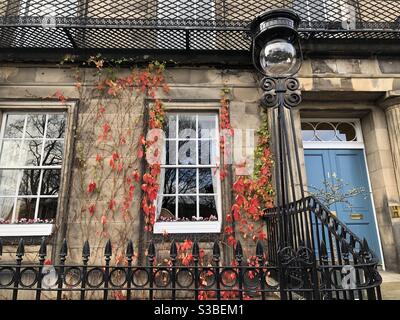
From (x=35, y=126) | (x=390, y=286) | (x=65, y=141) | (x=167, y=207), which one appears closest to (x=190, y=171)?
(x=167, y=207)

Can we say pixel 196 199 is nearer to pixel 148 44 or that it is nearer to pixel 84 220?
pixel 84 220

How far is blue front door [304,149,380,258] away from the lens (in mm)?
5440

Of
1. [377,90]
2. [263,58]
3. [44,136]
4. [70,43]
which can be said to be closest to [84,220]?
[44,136]

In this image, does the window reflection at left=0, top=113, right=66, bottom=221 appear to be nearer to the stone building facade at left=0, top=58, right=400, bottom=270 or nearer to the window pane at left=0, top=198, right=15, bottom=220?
the window pane at left=0, top=198, right=15, bottom=220

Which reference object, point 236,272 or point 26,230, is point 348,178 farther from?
point 26,230

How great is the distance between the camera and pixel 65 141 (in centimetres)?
521

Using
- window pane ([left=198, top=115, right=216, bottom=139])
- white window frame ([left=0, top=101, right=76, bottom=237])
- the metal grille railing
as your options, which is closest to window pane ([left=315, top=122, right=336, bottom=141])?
window pane ([left=198, top=115, right=216, bottom=139])

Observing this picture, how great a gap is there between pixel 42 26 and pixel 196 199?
152 inches

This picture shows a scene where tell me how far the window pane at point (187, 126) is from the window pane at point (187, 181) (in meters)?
0.67

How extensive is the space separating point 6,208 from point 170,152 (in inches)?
119

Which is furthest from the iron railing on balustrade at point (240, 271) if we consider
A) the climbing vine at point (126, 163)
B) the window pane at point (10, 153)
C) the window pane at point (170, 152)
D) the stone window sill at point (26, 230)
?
the window pane at point (10, 153)

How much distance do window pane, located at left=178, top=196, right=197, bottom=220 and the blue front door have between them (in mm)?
2207

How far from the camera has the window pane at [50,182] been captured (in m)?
5.21

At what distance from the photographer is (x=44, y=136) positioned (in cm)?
546
